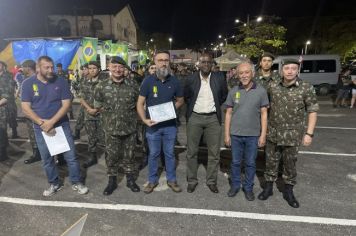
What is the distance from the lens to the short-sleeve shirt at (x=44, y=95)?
14.0 ft

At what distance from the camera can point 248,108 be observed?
4.14 metres

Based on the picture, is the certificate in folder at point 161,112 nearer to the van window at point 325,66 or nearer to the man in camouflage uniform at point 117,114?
the man in camouflage uniform at point 117,114

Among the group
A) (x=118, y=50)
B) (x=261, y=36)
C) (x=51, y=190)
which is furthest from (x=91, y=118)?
(x=261, y=36)

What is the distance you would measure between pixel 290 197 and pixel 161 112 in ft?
7.10

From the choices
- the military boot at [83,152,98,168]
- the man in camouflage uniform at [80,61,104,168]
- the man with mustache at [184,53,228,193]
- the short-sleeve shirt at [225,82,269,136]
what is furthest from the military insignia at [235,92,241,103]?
the military boot at [83,152,98,168]

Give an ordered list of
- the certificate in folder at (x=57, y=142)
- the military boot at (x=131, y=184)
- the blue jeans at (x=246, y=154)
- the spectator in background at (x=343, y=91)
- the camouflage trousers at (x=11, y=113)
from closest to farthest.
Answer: the blue jeans at (x=246, y=154) < the certificate in folder at (x=57, y=142) < the military boot at (x=131, y=184) < the camouflage trousers at (x=11, y=113) < the spectator in background at (x=343, y=91)

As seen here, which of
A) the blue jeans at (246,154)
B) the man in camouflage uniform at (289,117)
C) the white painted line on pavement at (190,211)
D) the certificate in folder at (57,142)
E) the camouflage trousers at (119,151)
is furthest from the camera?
the camouflage trousers at (119,151)

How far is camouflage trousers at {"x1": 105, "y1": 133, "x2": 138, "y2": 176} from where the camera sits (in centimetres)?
458

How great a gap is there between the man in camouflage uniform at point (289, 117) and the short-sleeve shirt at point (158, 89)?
4.50 feet

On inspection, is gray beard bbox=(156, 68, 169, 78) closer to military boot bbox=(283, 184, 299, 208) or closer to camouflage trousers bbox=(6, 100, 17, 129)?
military boot bbox=(283, 184, 299, 208)

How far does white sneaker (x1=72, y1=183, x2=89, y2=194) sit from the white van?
1593 cm

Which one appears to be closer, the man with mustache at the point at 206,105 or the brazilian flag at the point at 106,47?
the man with mustache at the point at 206,105

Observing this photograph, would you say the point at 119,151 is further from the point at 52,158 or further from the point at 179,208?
the point at 179,208

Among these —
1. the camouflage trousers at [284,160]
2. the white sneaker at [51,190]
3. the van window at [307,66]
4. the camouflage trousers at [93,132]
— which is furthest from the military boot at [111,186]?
the van window at [307,66]
